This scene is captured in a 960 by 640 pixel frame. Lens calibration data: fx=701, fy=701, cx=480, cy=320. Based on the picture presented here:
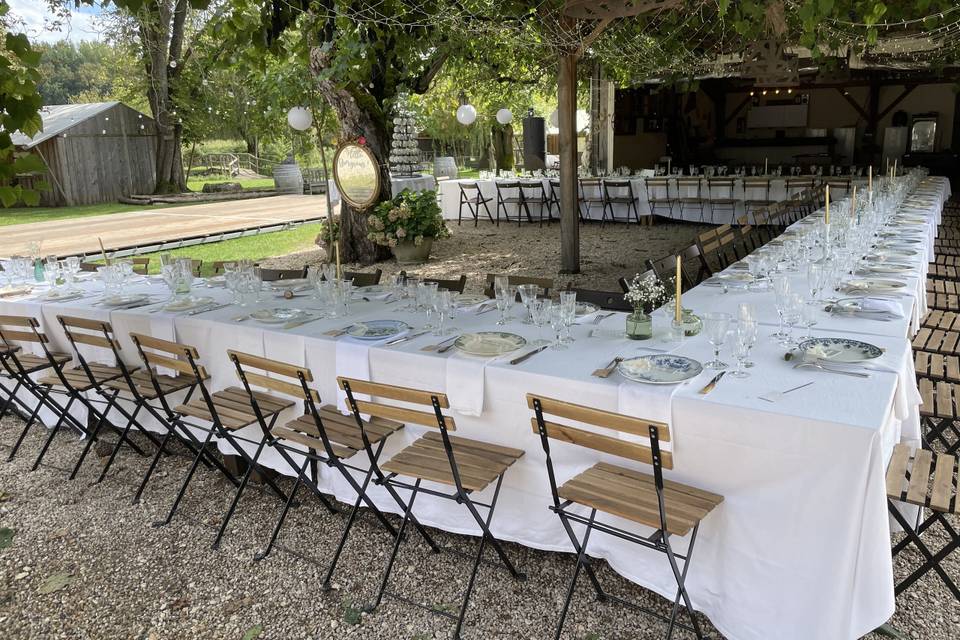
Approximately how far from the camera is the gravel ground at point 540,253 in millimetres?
8641

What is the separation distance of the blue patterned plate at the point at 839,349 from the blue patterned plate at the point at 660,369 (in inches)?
17.4

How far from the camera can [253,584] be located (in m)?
2.79

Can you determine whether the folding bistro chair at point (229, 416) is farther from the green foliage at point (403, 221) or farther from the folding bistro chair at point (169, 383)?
the green foliage at point (403, 221)

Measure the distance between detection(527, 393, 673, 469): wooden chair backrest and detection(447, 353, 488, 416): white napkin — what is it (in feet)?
1.57

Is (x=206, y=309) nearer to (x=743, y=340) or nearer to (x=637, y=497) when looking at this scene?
(x=637, y=497)

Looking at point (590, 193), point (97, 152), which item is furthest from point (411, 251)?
point (97, 152)

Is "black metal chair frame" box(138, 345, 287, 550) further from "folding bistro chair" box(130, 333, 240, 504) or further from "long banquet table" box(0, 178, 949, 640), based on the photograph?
"long banquet table" box(0, 178, 949, 640)

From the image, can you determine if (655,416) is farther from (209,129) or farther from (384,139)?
(209,129)

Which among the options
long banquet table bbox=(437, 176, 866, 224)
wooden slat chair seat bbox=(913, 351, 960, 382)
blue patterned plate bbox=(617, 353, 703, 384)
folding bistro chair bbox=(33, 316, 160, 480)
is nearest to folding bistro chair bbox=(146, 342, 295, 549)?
folding bistro chair bbox=(33, 316, 160, 480)

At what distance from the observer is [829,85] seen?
18844 millimetres

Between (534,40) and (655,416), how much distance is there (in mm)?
6962

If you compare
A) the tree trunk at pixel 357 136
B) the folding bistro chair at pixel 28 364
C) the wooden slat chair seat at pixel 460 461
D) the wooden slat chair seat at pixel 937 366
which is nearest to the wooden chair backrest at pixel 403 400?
the wooden slat chair seat at pixel 460 461

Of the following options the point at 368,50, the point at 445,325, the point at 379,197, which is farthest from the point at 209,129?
the point at 445,325

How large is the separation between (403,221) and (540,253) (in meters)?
2.06
